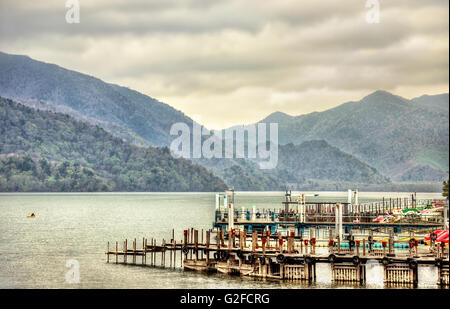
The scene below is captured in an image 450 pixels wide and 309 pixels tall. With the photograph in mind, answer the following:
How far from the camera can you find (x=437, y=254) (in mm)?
53812

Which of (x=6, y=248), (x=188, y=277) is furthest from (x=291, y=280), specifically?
(x=6, y=248)

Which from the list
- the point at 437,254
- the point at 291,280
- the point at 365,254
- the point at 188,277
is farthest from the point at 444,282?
the point at 188,277

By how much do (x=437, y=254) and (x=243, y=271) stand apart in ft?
49.6

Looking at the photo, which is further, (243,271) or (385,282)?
(243,271)

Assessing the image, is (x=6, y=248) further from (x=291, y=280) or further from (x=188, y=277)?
(x=291, y=280)

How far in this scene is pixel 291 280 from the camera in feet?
183

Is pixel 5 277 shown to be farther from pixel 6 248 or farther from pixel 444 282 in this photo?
pixel 444 282

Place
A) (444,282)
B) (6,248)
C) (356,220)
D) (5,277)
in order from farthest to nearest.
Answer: (6,248)
(356,220)
(5,277)
(444,282)

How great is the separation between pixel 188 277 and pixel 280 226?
27960 millimetres
